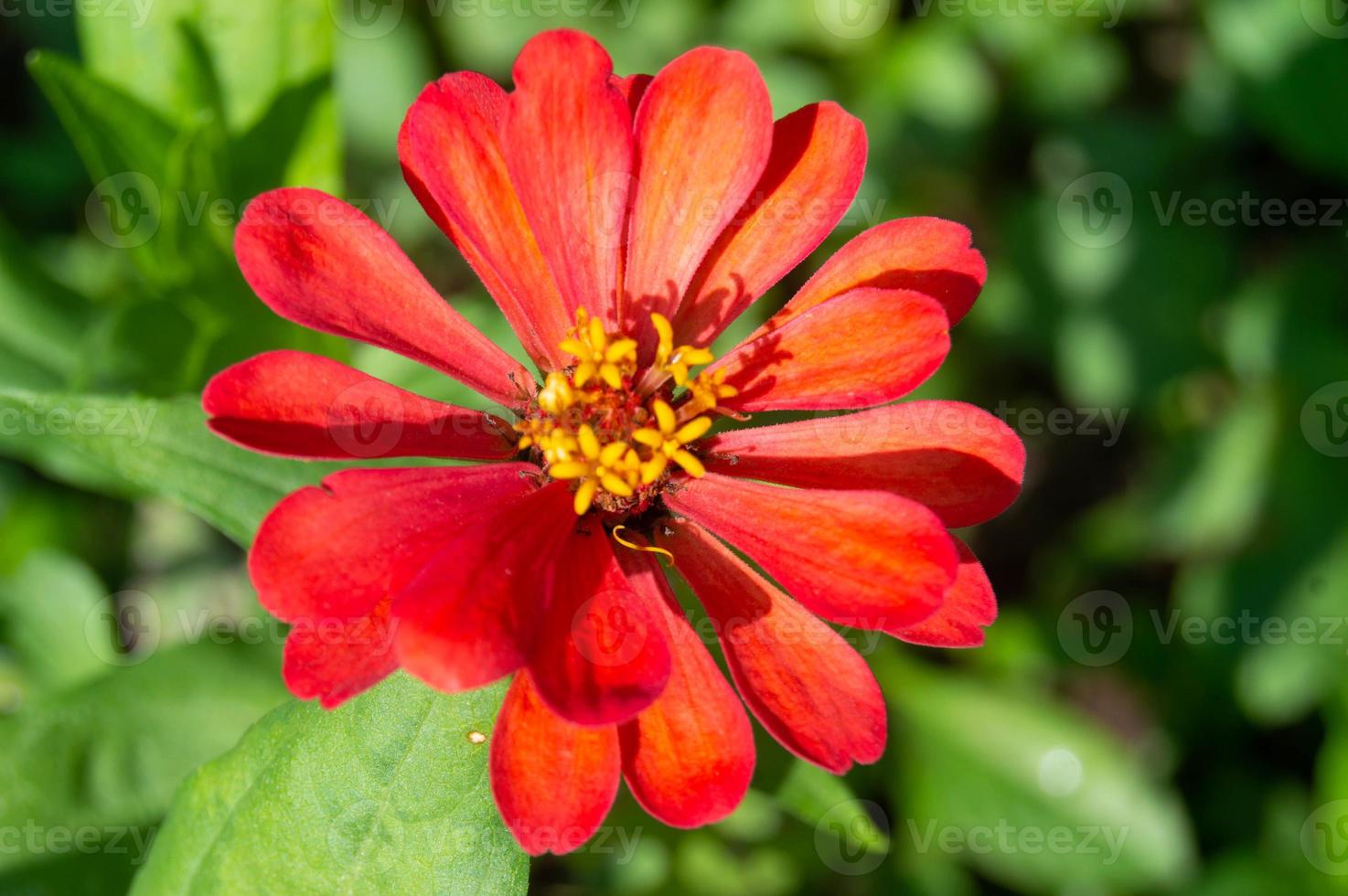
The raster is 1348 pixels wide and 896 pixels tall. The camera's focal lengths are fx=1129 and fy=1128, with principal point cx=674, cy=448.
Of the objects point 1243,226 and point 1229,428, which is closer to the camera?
point 1229,428

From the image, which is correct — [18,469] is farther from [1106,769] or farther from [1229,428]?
[1229,428]

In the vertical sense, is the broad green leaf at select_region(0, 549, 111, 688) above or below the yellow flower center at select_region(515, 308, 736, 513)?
below

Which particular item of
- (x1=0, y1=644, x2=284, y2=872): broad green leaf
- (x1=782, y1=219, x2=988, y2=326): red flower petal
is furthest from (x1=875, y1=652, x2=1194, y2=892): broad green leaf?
(x1=0, y1=644, x2=284, y2=872): broad green leaf

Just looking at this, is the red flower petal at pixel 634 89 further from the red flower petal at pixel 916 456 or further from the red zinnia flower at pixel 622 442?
the red flower petal at pixel 916 456

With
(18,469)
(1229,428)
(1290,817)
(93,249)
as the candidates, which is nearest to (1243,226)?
(1229,428)

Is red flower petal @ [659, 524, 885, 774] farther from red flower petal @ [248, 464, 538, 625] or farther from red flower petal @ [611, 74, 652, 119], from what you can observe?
red flower petal @ [611, 74, 652, 119]

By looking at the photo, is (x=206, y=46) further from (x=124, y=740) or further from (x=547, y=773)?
(x=547, y=773)

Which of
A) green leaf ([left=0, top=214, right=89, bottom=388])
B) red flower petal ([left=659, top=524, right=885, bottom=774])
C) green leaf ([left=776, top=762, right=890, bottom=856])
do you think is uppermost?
red flower petal ([left=659, top=524, right=885, bottom=774])
